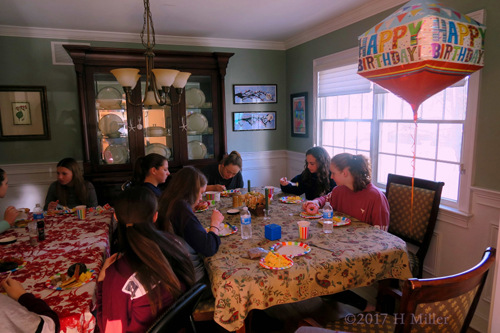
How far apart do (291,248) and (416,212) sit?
125cm

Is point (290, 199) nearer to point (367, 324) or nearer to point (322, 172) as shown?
point (322, 172)

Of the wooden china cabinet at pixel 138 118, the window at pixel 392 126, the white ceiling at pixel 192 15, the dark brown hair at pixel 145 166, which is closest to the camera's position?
the window at pixel 392 126

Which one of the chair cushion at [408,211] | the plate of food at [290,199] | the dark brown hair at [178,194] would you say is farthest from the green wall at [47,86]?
the chair cushion at [408,211]

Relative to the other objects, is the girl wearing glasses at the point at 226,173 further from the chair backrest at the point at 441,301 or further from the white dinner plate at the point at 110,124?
the chair backrest at the point at 441,301

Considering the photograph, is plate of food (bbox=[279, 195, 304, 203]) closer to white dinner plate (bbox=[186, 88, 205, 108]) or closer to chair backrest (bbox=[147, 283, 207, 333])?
chair backrest (bbox=[147, 283, 207, 333])

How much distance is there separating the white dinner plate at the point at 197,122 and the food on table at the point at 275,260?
2623mm

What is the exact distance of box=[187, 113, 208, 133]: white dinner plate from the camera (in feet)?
12.7

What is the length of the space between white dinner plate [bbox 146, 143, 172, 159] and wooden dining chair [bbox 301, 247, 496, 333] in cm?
315

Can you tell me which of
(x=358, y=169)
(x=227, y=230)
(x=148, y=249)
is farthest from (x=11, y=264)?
(x=358, y=169)

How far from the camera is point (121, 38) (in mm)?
3770

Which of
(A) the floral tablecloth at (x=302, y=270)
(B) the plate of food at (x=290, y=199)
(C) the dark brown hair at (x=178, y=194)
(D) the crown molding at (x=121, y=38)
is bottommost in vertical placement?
(A) the floral tablecloth at (x=302, y=270)

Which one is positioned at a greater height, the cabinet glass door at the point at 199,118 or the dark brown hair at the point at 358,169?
the cabinet glass door at the point at 199,118

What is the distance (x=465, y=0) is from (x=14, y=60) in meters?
4.34

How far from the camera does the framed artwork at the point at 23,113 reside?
3523 mm
